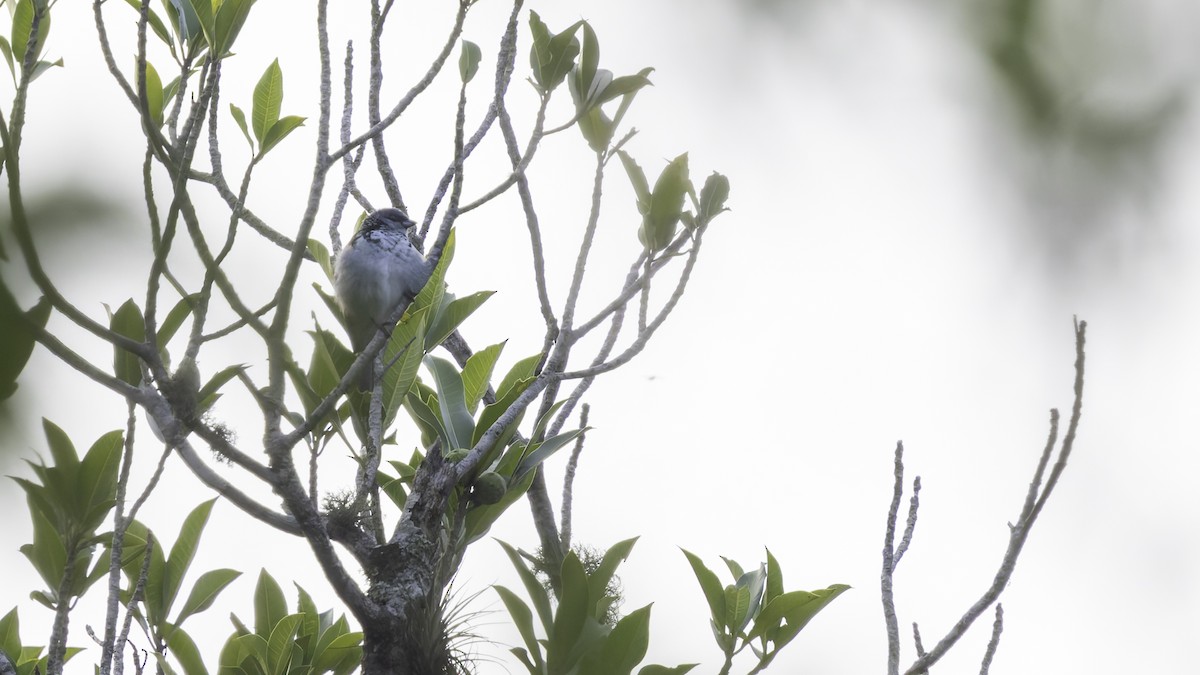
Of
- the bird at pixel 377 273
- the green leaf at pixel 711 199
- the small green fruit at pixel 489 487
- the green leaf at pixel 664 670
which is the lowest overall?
the green leaf at pixel 664 670

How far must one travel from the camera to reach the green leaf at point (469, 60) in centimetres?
334

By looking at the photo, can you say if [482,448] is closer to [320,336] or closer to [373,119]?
[320,336]

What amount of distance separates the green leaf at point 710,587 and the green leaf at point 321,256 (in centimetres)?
158

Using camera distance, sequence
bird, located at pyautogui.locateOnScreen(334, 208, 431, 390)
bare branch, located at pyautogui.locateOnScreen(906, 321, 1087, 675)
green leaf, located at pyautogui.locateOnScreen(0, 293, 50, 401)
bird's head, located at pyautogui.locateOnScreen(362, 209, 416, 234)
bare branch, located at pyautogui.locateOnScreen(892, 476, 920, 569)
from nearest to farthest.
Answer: green leaf, located at pyautogui.locateOnScreen(0, 293, 50, 401) < bare branch, located at pyautogui.locateOnScreen(906, 321, 1087, 675) < bare branch, located at pyautogui.locateOnScreen(892, 476, 920, 569) < bird, located at pyautogui.locateOnScreen(334, 208, 431, 390) < bird's head, located at pyautogui.locateOnScreen(362, 209, 416, 234)

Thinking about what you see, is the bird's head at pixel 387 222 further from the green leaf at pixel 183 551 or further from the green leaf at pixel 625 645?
the green leaf at pixel 625 645

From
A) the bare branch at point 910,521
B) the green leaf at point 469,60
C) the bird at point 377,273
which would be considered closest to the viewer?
the bare branch at point 910,521

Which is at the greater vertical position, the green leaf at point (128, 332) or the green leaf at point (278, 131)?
the green leaf at point (278, 131)

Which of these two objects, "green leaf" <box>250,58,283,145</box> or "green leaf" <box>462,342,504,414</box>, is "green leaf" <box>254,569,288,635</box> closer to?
"green leaf" <box>462,342,504,414</box>

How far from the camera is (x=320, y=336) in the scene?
323 cm

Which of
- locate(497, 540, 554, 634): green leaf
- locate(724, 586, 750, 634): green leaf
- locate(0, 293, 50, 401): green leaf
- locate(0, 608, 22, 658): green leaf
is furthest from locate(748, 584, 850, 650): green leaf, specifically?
locate(0, 293, 50, 401): green leaf

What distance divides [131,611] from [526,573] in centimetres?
117

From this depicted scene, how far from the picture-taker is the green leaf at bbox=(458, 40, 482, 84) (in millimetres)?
3344

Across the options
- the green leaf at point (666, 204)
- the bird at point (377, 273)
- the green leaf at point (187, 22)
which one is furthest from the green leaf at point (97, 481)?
the green leaf at point (666, 204)

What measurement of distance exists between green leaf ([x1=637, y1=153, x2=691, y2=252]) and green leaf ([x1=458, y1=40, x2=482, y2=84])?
0.66m
